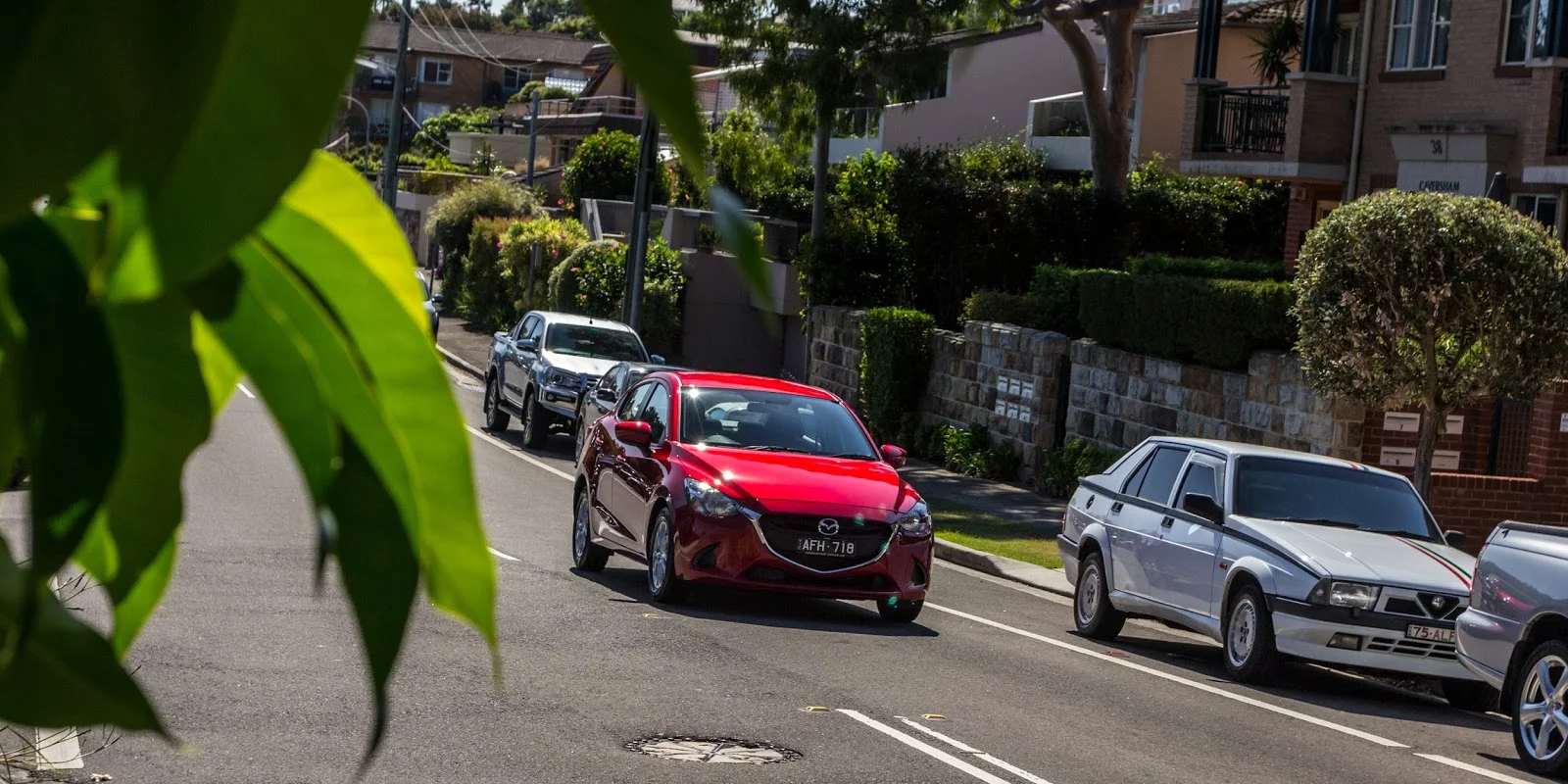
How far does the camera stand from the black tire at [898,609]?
12953 millimetres

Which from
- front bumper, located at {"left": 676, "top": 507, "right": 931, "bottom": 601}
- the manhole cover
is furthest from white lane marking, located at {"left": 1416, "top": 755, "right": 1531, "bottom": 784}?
front bumper, located at {"left": 676, "top": 507, "right": 931, "bottom": 601}

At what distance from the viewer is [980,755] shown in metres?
9.02

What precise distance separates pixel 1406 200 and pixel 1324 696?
5232 mm

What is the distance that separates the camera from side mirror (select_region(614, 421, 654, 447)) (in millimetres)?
13633

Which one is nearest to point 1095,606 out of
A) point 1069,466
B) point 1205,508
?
point 1205,508

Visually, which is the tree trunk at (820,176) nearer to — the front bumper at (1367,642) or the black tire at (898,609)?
the black tire at (898,609)

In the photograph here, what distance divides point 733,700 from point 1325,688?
4.86m

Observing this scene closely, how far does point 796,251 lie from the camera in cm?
3344

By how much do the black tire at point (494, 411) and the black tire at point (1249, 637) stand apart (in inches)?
642

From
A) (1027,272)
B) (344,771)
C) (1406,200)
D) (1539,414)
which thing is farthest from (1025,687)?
(1027,272)

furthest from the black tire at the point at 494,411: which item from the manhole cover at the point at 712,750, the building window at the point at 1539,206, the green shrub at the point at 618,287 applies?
the manhole cover at the point at 712,750

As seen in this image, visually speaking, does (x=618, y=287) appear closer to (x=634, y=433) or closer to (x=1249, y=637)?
(x=634, y=433)

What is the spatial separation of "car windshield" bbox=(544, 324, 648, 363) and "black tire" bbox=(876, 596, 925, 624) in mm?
12829

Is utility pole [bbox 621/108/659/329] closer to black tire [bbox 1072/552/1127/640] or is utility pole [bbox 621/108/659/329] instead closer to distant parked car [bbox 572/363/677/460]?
distant parked car [bbox 572/363/677/460]
